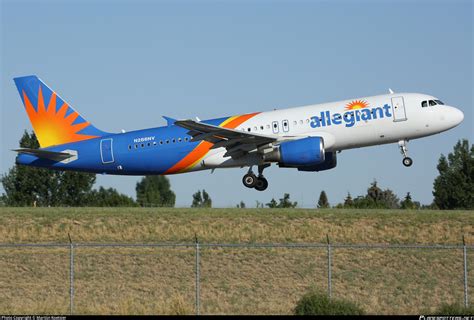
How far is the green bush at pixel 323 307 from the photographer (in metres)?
23.3

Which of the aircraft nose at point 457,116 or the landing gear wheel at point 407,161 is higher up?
the aircraft nose at point 457,116

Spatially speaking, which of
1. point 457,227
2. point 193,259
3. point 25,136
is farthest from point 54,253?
point 25,136

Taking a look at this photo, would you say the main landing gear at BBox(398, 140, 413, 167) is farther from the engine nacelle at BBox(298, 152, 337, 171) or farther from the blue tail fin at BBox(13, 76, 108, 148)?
the blue tail fin at BBox(13, 76, 108, 148)

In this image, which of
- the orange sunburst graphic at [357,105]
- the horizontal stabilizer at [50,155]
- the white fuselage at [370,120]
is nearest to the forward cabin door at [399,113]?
the white fuselage at [370,120]

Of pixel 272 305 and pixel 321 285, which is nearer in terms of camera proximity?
pixel 272 305

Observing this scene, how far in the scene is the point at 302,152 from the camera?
131 feet

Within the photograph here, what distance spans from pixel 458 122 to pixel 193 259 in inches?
615

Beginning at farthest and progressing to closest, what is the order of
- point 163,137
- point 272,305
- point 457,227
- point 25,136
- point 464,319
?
point 25,136 → point 163,137 → point 457,227 → point 272,305 → point 464,319

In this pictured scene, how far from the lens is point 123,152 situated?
43812 millimetres

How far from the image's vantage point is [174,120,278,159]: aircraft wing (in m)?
39.2

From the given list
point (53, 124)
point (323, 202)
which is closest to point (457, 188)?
point (323, 202)

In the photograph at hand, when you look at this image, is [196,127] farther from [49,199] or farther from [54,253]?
[49,199]

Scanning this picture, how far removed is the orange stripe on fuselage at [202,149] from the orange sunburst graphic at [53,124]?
5427 millimetres

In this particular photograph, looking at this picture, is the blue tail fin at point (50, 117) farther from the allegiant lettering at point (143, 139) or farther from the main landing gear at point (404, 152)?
the main landing gear at point (404, 152)
